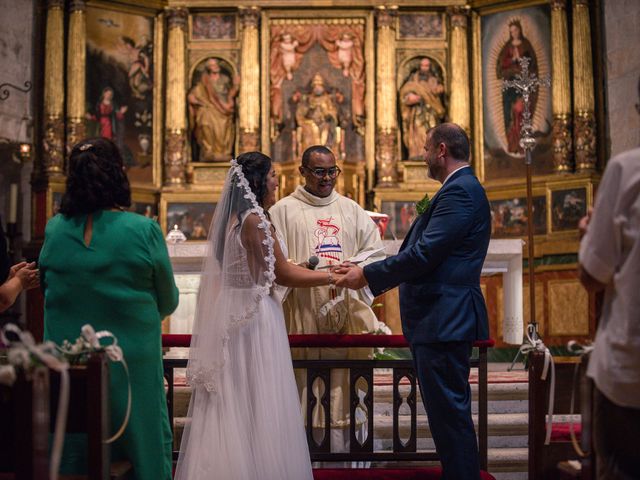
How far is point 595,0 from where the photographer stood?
11617 millimetres

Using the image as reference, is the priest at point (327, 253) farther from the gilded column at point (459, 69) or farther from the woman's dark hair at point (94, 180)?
the gilded column at point (459, 69)

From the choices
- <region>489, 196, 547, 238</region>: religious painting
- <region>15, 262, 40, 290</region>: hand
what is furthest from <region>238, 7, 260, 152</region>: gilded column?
<region>15, 262, 40, 290</region>: hand

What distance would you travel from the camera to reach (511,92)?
11992mm

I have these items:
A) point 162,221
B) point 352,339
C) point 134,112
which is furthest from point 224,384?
point 134,112

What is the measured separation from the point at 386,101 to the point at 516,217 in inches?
88.0

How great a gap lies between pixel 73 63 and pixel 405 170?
438 centimetres

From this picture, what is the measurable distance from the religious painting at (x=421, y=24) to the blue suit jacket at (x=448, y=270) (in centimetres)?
815

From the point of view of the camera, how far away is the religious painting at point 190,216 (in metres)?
11.9

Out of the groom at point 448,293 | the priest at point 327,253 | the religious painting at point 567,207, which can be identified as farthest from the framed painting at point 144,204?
the groom at point 448,293

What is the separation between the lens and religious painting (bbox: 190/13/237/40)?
492 inches

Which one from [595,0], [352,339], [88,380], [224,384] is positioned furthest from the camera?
[595,0]

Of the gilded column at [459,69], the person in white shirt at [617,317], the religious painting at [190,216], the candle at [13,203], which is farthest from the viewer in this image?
the gilded column at [459,69]

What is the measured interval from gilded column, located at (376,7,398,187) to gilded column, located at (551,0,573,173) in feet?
6.54

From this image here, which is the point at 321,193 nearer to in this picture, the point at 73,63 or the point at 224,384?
the point at 224,384
